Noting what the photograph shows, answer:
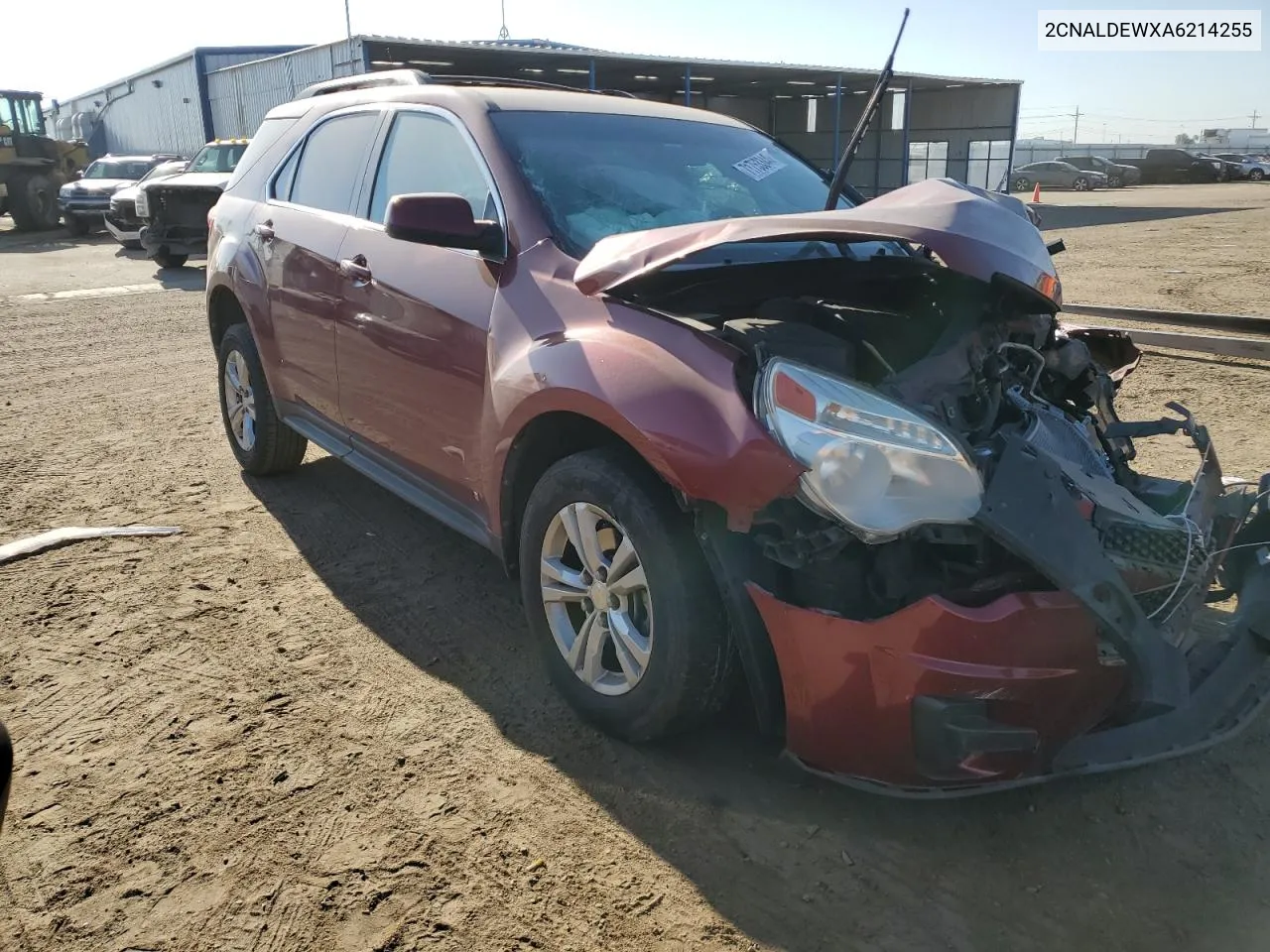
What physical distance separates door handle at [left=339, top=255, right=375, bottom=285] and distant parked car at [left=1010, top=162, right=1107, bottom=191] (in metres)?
43.1

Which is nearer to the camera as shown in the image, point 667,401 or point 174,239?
point 667,401

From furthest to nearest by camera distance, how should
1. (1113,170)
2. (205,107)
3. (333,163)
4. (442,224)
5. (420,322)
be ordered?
(1113,170)
(205,107)
(333,163)
(420,322)
(442,224)

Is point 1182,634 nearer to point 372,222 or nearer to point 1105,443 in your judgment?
point 1105,443

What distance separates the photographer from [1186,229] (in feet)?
63.1

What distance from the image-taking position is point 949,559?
226cm

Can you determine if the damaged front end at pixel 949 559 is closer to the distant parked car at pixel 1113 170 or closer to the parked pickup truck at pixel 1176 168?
the distant parked car at pixel 1113 170

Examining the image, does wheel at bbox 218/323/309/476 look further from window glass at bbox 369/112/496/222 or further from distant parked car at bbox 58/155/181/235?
distant parked car at bbox 58/155/181/235

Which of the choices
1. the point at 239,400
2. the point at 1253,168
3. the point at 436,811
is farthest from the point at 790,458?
the point at 1253,168

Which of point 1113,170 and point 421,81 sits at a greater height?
point 421,81

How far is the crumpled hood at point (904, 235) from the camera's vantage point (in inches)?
92.0

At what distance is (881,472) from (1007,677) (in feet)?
1.71

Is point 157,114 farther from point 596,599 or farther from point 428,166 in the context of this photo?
point 596,599

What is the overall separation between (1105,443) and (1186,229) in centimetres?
1927

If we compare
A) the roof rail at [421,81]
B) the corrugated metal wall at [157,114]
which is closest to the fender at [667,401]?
the roof rail at [421,81]
